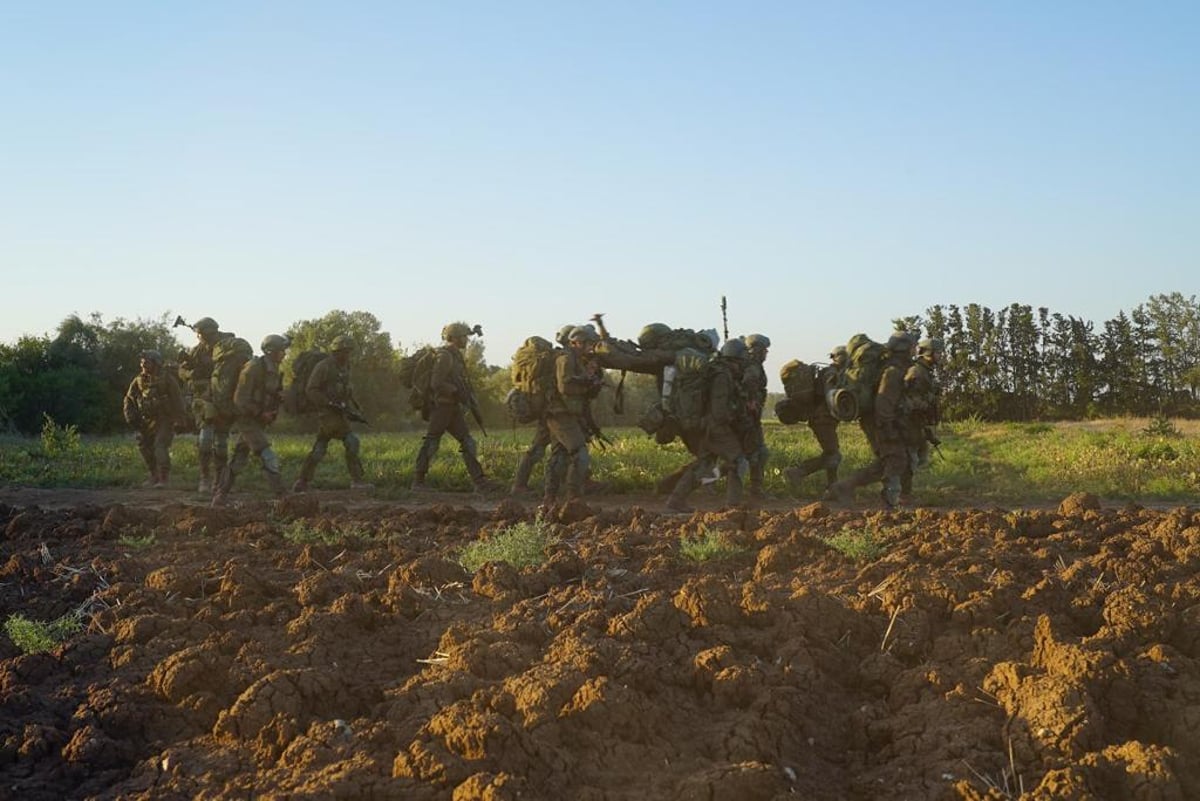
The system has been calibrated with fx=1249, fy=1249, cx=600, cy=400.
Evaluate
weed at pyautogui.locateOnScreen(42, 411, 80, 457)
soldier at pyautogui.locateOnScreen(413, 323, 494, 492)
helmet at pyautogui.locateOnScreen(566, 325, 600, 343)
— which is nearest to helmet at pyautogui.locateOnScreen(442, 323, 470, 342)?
soldier at pyautogui.locateOnScreen(413, 323, 494, 492)

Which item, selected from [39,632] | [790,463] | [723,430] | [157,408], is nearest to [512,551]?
[39,632]

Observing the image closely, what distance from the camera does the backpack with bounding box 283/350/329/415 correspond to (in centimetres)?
1571

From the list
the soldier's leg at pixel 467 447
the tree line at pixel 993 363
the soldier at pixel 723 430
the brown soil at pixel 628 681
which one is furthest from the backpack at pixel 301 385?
the tree line at pixel 993 363

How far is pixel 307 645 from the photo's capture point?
18.8 feet

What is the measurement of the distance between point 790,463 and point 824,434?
9.02 feet

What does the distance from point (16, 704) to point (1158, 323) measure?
41.3 metres

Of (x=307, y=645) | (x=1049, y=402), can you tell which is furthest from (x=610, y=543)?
(x=1049, y=402)

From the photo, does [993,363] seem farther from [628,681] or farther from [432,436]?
[628,681]

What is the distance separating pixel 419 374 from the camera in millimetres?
16094

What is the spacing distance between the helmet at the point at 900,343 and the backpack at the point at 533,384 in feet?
12.1

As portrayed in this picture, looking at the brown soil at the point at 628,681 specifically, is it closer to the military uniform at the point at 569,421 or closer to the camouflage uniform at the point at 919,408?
the camouflage uniform at the point at 919,408

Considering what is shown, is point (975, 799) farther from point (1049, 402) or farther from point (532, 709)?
point (1049, 402)

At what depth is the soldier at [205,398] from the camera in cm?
1514

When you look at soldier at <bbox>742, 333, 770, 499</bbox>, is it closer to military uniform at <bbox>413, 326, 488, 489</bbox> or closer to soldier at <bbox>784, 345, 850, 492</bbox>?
soldier at <bbox>784, 345, 850, 492</bbox>
